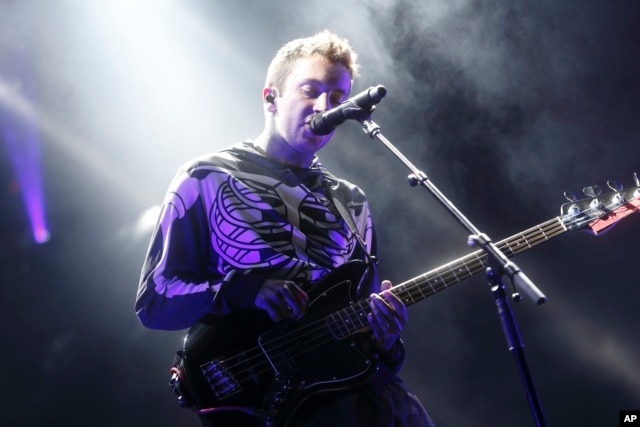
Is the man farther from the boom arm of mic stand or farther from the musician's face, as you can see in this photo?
the boom arm of mic stand

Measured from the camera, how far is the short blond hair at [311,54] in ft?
8.70

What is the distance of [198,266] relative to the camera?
7.36 feet

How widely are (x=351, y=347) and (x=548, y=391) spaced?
2755 mm

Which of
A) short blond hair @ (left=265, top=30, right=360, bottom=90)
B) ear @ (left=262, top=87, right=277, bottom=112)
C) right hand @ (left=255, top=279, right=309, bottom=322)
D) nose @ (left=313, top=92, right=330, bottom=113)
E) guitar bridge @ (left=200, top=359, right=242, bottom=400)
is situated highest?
short blond hair @ (left=265, top=30, right=360, bottom=90)

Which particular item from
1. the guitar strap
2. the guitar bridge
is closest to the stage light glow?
the guitar strap

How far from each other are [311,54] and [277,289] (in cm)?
127

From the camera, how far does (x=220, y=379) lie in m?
1.97

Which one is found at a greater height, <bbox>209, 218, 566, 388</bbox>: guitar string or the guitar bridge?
<bbox>209, 218, 566, 388</bbox>: guitar string

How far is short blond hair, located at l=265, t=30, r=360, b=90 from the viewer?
2.65 metres

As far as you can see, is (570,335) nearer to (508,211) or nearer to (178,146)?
(508,211)

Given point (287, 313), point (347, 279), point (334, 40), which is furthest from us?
point (334, 40)

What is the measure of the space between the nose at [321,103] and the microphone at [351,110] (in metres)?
0.32

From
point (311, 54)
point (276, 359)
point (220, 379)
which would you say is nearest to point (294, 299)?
point (276, 359)

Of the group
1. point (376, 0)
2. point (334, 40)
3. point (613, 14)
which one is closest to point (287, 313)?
point (334, 40)
